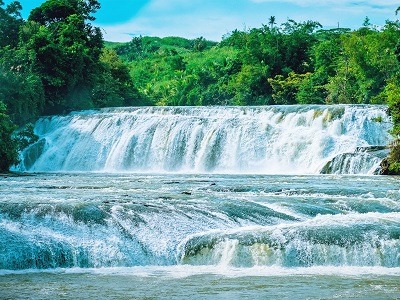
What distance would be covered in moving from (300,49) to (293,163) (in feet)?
99.4

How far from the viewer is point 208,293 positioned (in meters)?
11.2

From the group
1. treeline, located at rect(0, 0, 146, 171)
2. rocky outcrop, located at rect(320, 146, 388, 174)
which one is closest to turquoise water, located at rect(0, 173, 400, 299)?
rocky outcrop, located at rect(320, 146, 388, 174)

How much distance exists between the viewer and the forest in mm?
41312

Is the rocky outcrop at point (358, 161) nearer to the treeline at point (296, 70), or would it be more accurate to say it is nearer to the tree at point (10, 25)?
the treeline at point (296, 70)

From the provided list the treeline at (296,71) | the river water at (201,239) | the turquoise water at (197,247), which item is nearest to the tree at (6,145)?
the river water at (201,239)

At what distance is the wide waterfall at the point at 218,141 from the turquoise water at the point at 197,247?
45.6 ft

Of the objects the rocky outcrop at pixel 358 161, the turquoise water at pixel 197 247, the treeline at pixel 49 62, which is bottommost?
the turquoise water at pixel 197 247

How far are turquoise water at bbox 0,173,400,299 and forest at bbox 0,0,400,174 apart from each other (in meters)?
13.0

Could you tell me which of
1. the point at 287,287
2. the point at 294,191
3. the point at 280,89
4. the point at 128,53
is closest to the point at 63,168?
the point at 294,191

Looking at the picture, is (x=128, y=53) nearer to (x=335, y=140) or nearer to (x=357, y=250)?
(x=335, y=140)

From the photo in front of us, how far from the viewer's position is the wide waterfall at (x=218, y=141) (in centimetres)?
3344

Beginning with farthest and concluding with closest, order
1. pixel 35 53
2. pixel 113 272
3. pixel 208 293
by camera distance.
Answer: pixel 35 53 < pixel 113 272 < pixel 208 293

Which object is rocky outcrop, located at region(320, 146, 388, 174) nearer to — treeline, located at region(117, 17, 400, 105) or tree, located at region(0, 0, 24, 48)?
treeline, located at region(117, 17, 400, 105)

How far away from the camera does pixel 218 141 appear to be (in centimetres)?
3544
